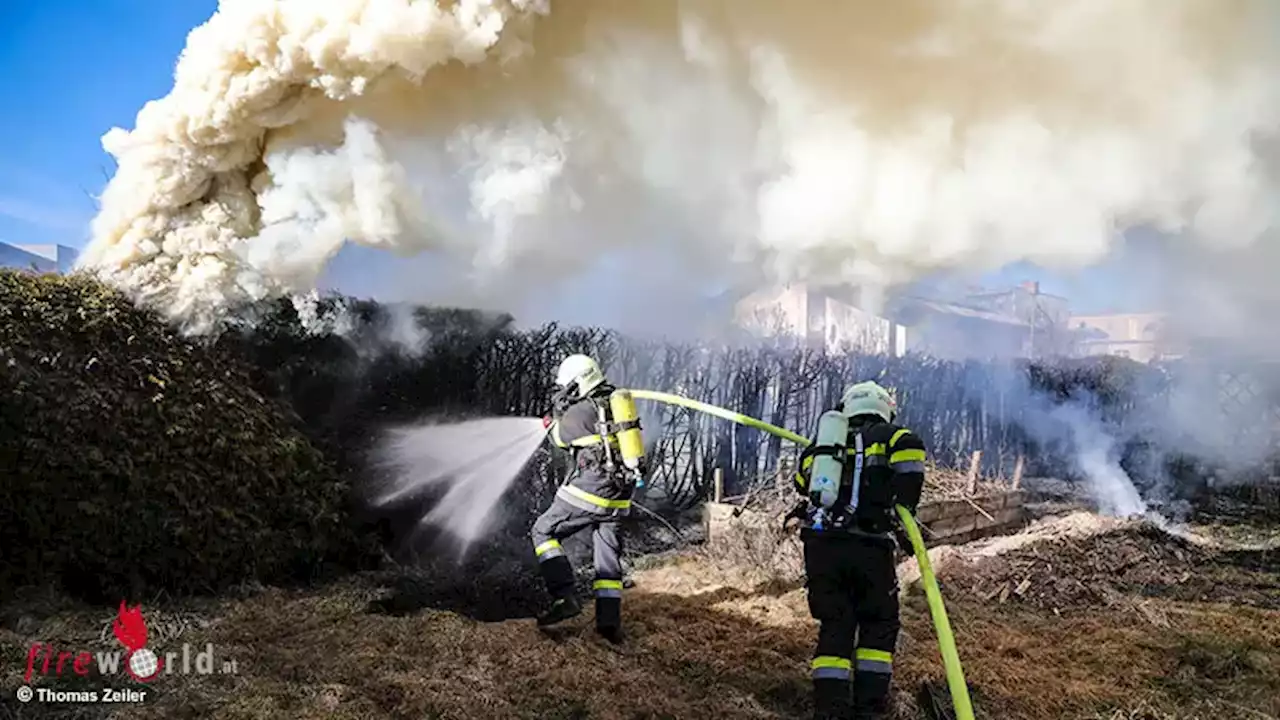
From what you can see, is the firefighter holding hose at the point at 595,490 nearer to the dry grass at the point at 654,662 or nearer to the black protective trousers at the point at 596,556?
the black protective trousers at the point at 596,556

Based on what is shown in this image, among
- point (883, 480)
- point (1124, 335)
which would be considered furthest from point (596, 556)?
point (1124, 335)

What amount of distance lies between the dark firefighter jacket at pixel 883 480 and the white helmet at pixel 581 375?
6.64ft

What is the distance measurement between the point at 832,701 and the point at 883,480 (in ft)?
4.19

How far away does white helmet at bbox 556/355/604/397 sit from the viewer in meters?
5.96

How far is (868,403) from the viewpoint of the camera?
4.95 metres

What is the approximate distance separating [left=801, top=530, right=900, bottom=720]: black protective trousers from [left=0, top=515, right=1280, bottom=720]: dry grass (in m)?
0.34

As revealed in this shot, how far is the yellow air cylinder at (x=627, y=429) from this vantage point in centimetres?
571

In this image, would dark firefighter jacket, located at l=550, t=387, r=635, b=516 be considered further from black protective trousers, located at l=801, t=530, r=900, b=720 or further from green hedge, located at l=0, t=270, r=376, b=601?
green hedge, located at l=0, t=270, r=376, b=601

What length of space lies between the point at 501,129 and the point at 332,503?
3673mm

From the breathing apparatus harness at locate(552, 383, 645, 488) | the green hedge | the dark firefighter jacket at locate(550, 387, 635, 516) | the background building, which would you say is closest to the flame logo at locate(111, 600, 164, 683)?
the green hedge

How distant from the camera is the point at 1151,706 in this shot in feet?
→ 15.5

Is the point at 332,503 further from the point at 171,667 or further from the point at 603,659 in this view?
the point at 603,659

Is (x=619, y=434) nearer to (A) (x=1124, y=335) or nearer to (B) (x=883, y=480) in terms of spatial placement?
(B) (x=883, y=480)

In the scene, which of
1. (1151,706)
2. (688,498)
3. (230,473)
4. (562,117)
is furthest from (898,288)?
(230,473)
